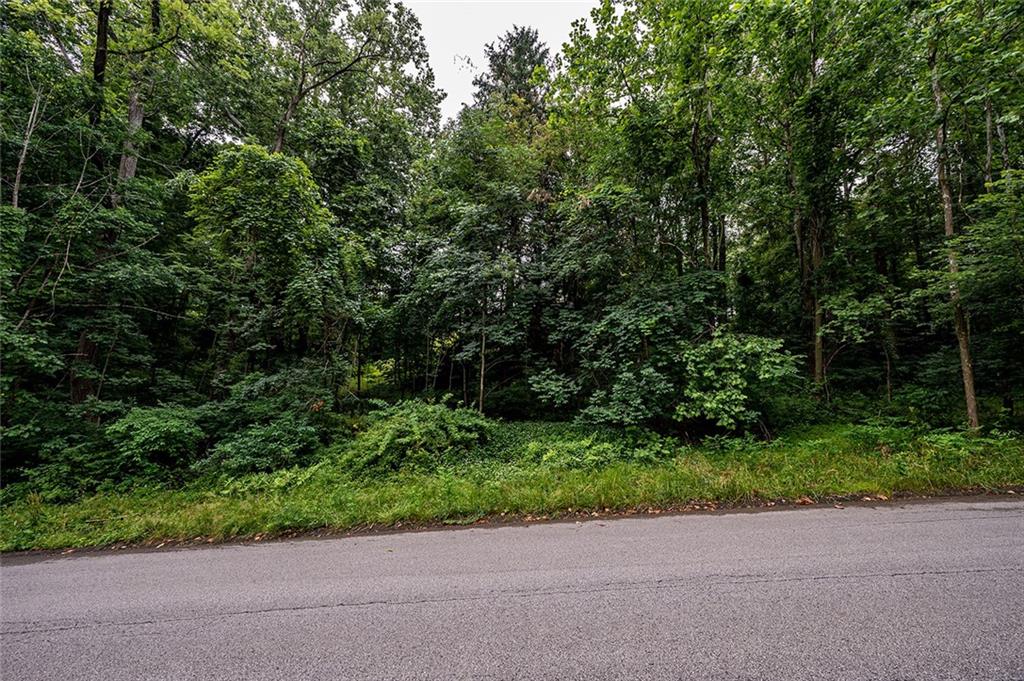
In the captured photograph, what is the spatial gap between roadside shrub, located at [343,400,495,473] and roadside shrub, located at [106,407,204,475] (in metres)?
2.59

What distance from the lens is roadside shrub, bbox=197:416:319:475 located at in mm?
5762

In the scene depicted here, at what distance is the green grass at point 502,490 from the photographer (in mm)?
3941

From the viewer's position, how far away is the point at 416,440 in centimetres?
605

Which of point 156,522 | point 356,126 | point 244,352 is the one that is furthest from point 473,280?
point 356,126

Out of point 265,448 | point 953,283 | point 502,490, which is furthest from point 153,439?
point 953,283

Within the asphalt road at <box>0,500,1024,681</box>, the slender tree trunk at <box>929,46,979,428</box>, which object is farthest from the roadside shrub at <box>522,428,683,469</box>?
the slender tree trunk at <box>929,46,979,428</box>

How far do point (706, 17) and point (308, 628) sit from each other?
10509 millimetres

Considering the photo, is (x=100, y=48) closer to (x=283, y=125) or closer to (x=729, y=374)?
(x=283, y=125)

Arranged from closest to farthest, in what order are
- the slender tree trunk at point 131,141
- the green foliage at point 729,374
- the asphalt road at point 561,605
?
1. the asphalt road at point 561,605
2. the green foliage at point 729,374
3. the slender tree trunk at point 131,141

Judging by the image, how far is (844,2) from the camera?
6.04 m

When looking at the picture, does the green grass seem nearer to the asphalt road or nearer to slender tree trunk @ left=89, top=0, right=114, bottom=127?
the asphalt road

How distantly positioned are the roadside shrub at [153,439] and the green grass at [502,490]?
70cm

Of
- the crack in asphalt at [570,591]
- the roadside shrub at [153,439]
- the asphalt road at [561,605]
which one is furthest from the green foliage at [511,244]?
the crack in asphalt at [570,591]

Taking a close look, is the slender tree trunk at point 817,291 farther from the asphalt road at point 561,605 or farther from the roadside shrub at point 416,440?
the roadside shrub at point 416,440
